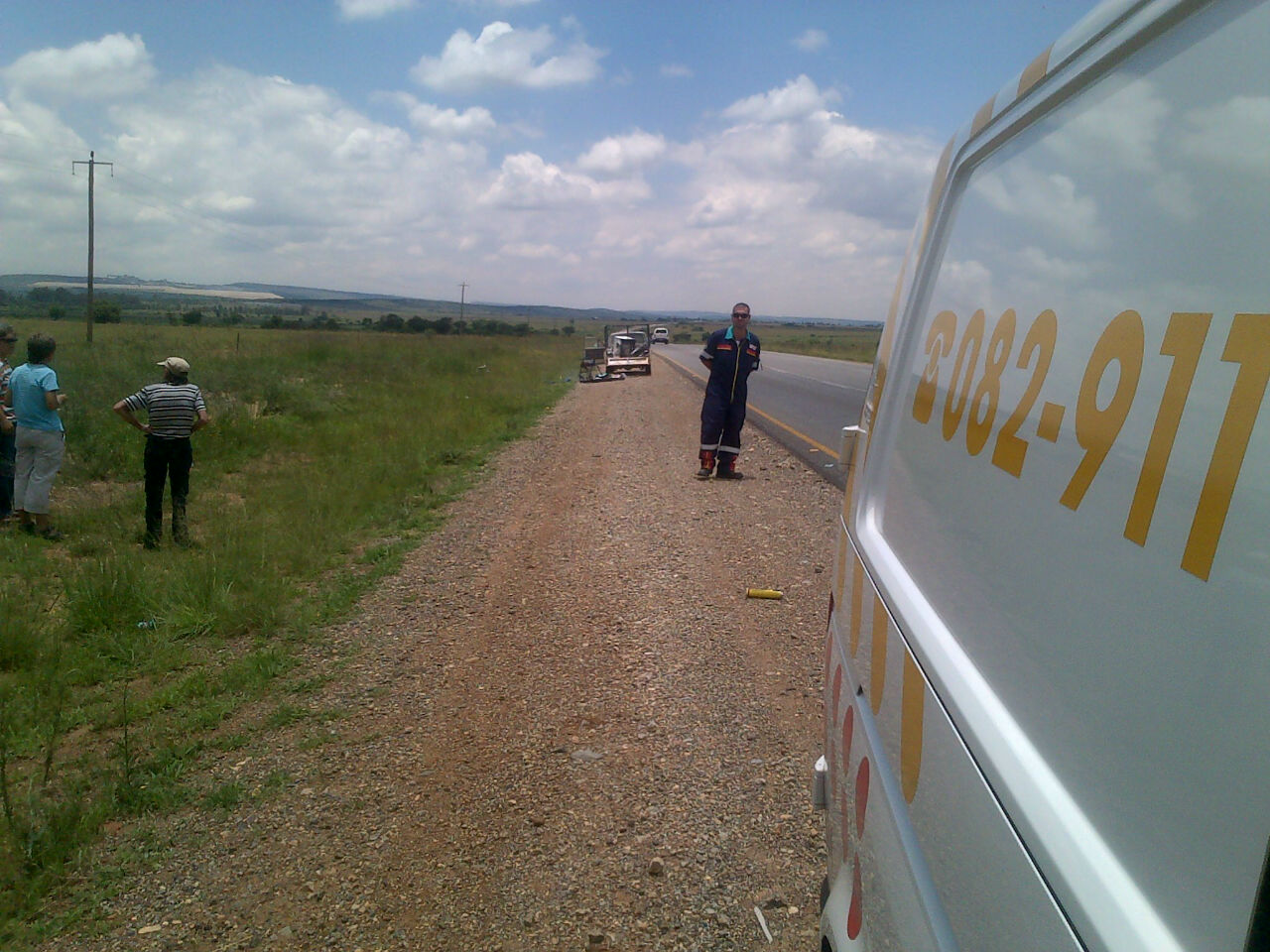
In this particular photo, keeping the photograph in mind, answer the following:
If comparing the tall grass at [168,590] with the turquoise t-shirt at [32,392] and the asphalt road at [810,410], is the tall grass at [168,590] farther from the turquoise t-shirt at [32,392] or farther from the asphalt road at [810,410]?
the asphalt road at [810,410]

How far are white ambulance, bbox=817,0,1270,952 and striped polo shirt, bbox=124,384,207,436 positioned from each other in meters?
7.17

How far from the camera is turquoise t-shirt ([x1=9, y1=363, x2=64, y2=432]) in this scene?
7836 millimetres

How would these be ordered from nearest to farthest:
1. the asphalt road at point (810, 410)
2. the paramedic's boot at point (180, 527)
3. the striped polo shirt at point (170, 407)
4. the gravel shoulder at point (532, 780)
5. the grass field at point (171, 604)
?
the gravel shoulder at point (532, 780) < the grass field at point (171, 604) < the striped polo shirt at point (170, 407) < the paramedic's boot at point (180, 527) < the asphalt road at point (810, 410)

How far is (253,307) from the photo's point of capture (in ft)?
278

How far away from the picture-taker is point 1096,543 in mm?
1096

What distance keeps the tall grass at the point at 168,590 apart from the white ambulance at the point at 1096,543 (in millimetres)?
3189

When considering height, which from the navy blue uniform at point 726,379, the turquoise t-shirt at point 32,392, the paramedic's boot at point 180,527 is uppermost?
the navy blue uniform at point 726,379

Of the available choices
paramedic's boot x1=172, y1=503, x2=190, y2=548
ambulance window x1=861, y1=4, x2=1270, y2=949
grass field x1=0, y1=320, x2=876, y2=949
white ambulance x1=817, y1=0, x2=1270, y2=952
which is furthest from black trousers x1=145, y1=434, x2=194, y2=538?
ambulance window x1=861, y1=4, x2=1270, y2=949

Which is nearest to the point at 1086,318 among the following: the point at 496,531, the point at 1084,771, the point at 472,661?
the point at 1084,771

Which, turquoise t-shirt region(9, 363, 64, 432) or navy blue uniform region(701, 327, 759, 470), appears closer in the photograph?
turquoise t-shirt region(9, 363, 64, 432)

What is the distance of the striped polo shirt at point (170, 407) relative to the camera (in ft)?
24.8

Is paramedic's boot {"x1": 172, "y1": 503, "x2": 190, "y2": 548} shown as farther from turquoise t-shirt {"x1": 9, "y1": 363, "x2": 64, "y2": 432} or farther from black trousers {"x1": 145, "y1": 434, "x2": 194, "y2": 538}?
turquoise t-shirt {"x1": 9, "y1": 363, "x2": 64, "y2": 432}

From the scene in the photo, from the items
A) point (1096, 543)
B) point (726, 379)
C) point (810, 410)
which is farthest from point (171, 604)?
point (810, 410)

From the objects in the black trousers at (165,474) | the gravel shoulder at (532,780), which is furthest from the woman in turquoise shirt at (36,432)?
the gravel shoulder at (532,780)
